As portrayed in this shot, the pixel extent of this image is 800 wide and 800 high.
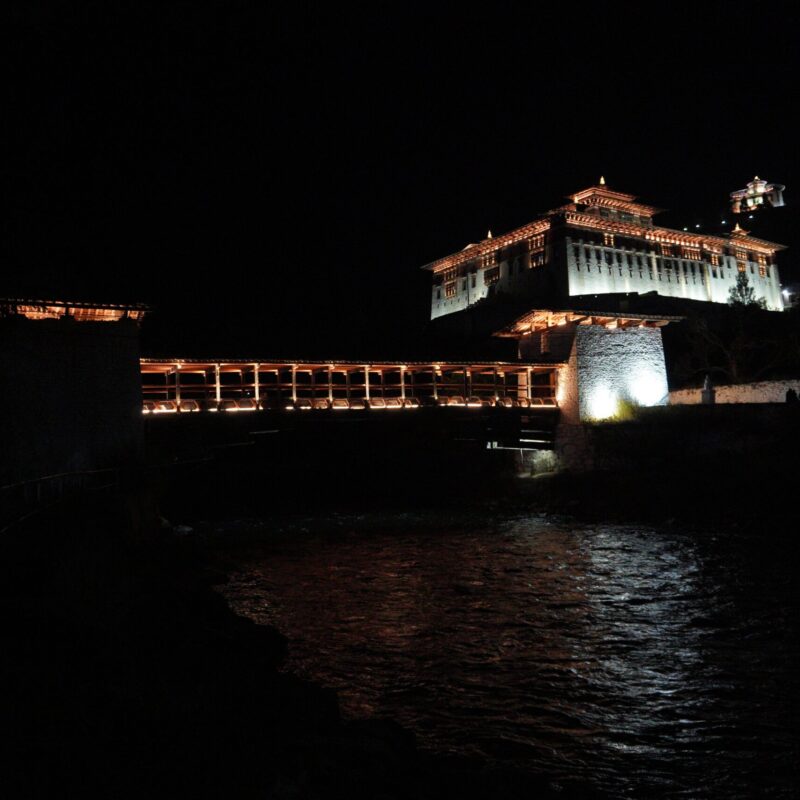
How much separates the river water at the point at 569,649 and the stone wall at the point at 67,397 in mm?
4980

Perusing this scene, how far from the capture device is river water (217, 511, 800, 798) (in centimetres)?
710

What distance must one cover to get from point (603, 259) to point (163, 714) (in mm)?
57561

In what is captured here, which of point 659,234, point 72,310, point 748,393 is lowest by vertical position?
point 748,393

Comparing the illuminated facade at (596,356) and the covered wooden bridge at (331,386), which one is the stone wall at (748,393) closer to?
the illuminated facade at (596,356)

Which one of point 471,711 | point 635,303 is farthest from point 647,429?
point 635,303

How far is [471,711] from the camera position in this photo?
27.0 ft

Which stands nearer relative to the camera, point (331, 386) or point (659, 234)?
point (331, 386)

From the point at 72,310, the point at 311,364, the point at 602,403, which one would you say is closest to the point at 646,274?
the point at 602,403

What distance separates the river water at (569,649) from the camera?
710 cm

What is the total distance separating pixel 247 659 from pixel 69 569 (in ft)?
9.32

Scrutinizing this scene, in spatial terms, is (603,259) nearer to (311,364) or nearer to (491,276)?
(491,276)

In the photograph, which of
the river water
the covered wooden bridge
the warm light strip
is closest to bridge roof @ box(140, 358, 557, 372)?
the covered wooden bridge

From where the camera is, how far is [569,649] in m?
10.4

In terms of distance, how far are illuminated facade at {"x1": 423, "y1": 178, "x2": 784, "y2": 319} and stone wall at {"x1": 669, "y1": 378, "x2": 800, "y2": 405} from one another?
22618mm
